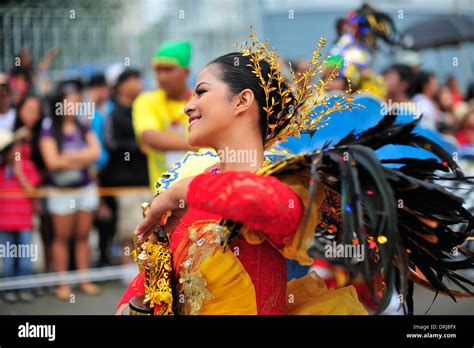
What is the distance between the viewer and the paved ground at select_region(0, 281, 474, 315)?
617cm

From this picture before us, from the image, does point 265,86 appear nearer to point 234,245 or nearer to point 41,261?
point 234,245

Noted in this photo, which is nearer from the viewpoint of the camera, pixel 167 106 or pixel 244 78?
pixel 244 78

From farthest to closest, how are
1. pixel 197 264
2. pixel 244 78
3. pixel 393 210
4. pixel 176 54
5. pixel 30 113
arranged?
pixel 30 113, pixel 176 54, pixel 244 78, pixel 197 264, pixel 393 210

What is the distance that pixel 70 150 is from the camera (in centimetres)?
723

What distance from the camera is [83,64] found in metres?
8.88

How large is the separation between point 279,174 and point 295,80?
1.66 ft

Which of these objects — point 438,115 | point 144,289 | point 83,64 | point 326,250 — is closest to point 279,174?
point 326,250

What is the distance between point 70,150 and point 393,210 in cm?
526

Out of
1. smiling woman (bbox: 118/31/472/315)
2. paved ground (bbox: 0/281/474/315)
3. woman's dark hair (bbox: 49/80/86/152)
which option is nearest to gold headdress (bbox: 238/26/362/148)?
smiling woman (bbox: 118/31/472/315)

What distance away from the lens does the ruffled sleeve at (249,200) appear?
2270 mm

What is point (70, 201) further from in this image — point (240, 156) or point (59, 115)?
point (240, 156)

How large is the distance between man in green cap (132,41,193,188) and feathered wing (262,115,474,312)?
3952 mm

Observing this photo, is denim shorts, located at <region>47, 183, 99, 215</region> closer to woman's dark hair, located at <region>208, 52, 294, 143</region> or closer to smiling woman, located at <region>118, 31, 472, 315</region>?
smiling woman, located at <region>118, 31, 472, 315</region>

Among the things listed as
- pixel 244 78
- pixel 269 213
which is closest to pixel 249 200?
pixel 269 213
